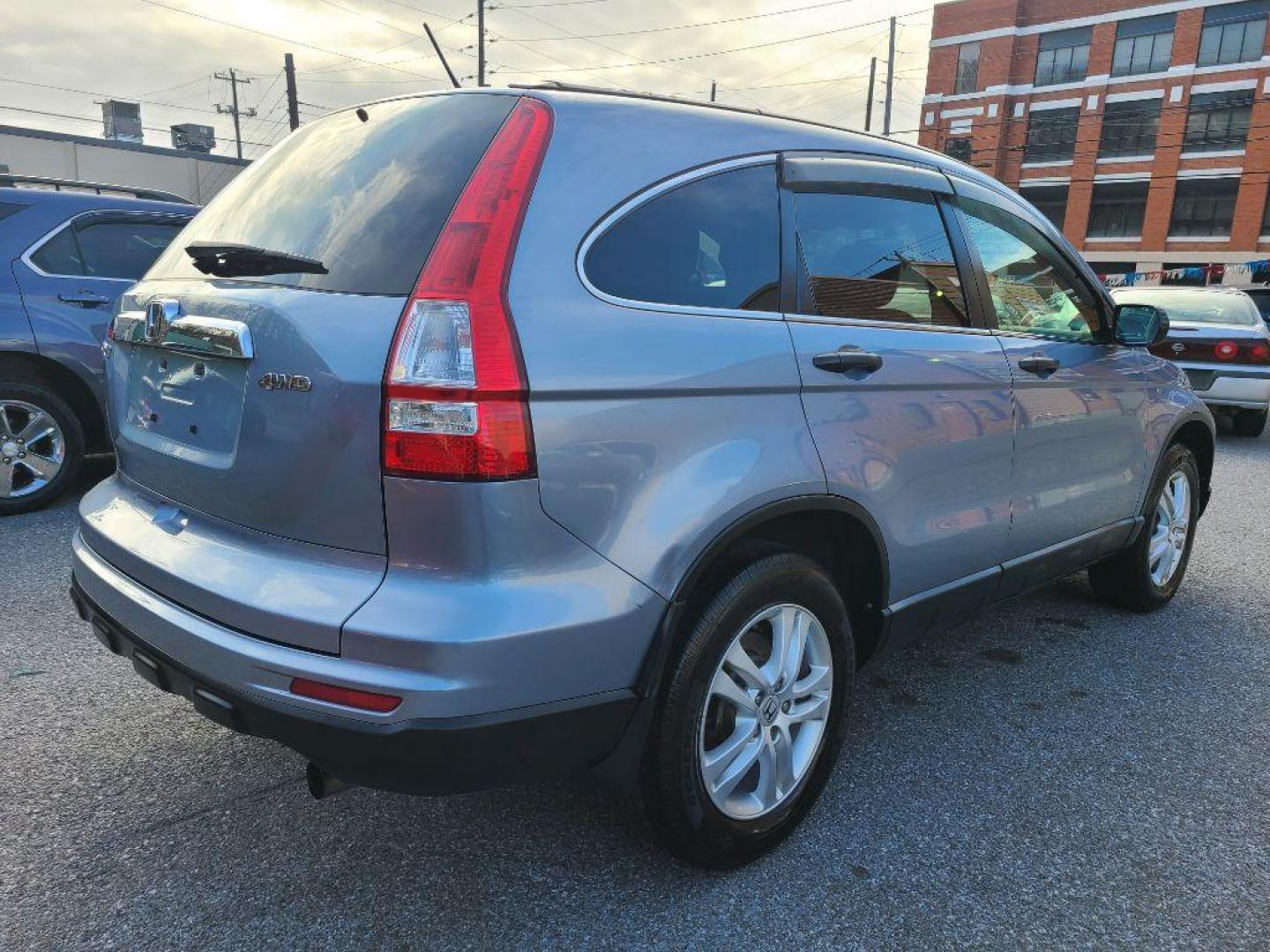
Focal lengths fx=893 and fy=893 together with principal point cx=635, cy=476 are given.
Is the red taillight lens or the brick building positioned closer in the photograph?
the red taillight lens

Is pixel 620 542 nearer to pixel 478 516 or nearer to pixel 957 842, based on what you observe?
pixel 478 516

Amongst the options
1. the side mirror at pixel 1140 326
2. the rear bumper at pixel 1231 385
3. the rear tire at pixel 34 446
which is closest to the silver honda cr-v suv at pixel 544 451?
the side mirror at pixel 1140 326

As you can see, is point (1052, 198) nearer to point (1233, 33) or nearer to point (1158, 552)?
point (1233, 33)

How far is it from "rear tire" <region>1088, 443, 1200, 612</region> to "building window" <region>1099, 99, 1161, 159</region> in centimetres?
4686

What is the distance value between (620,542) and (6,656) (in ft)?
9.06

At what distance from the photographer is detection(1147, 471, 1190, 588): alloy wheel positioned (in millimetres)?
4176

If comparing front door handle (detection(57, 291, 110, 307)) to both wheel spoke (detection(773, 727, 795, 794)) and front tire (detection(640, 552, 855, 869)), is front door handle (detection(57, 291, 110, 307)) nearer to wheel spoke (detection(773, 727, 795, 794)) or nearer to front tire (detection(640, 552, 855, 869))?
front tire (detection(640, 552, 855, 869))

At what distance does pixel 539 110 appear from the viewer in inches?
75.5

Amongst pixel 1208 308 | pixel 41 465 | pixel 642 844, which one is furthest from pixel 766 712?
pixel 1208 308

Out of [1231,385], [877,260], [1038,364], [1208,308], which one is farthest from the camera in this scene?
[1208,308]

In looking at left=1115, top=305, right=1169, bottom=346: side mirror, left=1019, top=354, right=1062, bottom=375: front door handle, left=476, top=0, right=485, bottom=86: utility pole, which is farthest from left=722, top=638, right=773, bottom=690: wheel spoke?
left=476, top=0, right=485, bottom=86: utility pole

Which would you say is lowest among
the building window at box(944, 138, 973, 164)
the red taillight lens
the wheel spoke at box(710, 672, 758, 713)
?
the wheel spoke at box(710, 672, 758, 713)

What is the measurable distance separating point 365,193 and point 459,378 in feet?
1.98

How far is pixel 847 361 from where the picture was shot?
2.29 m
